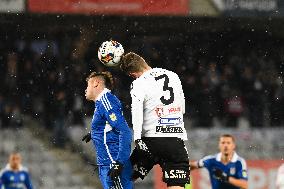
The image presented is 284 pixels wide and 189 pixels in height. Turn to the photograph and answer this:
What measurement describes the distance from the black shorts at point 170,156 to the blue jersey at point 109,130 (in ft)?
0.57

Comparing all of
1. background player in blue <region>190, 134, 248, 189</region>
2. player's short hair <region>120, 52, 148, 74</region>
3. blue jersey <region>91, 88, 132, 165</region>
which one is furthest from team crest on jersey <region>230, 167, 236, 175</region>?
player's short hair <region>120, 52, 148, 74</region>

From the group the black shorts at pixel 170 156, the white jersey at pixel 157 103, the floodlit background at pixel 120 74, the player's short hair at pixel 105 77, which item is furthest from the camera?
the floodlit background at pixel 120 74

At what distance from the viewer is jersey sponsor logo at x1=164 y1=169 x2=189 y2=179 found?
8094mm

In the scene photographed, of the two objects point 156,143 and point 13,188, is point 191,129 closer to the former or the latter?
point 13,188

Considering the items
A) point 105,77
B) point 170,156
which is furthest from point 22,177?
point 170,156

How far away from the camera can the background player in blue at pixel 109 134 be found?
314 inches

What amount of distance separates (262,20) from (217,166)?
8616 millimetres

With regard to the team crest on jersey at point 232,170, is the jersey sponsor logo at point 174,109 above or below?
above

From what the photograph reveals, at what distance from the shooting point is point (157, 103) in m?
8.02

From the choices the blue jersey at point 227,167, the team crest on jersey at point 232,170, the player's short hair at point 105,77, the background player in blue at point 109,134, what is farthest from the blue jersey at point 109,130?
the team crest on jersey at point 232,170

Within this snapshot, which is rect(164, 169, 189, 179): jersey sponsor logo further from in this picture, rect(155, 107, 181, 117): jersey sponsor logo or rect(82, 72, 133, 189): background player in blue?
rect(155, 107, 181, 117): jersey sponsor logo

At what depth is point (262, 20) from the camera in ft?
62.6

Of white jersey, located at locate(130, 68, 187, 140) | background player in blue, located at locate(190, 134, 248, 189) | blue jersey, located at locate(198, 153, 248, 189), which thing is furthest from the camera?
blue jersey, located at locate(198, 153, 248, 189)

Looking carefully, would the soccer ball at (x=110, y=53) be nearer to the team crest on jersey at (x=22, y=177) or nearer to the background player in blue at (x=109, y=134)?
the background player in blue at (x=109, y=134)
